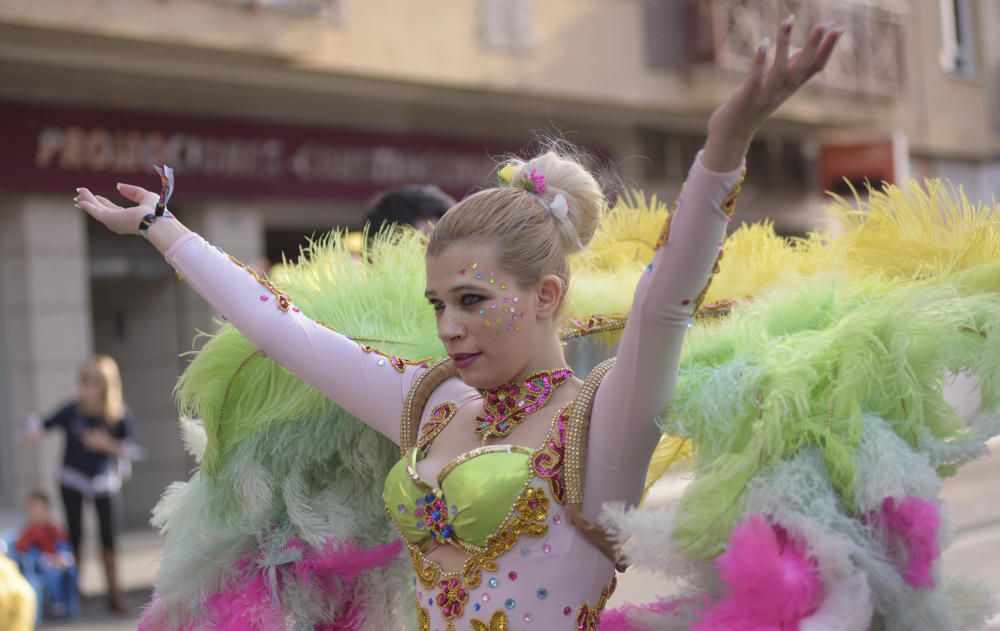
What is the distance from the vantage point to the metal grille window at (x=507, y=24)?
36.9 feet

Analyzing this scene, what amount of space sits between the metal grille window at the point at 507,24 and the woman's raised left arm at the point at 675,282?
9579mm

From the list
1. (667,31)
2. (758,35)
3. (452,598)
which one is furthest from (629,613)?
(758,35)

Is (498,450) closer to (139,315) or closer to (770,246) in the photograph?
(770,246)

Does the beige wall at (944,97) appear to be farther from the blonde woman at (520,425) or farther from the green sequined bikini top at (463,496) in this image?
the green sequined bikini top at (463,496)

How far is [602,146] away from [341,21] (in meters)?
3.78

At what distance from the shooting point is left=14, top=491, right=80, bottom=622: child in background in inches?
281

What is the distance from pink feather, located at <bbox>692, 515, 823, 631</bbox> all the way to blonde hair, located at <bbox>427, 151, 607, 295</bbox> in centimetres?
55

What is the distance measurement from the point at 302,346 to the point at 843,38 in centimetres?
1200

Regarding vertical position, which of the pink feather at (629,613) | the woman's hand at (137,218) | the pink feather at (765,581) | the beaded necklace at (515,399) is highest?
the woman's hand at (137,218)

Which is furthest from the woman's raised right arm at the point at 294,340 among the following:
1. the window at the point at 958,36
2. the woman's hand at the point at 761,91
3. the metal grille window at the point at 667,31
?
the window at the point at 958,36

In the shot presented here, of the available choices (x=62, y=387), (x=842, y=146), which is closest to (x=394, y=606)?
(x=62, y=387)

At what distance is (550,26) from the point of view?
11.8m

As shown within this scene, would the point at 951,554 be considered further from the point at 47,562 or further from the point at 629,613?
the point at 47,562

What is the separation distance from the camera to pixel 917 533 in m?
1.79
